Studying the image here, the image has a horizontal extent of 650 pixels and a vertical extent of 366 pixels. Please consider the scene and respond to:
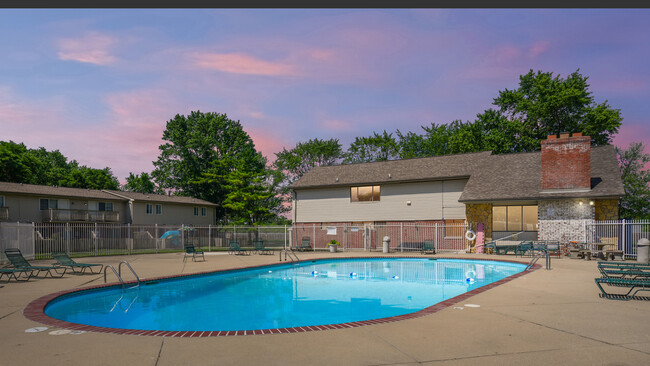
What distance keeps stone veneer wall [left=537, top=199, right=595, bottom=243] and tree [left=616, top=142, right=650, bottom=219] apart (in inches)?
1155

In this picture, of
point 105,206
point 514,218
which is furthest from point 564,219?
point 105,206

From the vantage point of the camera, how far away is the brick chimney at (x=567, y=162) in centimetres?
2361

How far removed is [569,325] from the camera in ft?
20.8

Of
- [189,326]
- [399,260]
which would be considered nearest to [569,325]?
[189,326]

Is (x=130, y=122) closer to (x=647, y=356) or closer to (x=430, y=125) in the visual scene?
(x=647, y=356)

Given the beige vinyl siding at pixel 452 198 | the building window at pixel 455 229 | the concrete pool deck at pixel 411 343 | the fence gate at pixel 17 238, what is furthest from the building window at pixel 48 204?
the building window at pixel 455 229

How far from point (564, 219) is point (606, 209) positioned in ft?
7.90

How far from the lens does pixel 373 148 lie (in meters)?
60.4

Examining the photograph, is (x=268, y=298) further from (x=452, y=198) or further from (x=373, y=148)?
(x=373, y=148)

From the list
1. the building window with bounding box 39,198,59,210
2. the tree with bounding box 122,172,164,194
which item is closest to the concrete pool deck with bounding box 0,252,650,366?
the building window with bounding box 39,198,59,210

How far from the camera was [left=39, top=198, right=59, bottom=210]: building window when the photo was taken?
33931 millimetres

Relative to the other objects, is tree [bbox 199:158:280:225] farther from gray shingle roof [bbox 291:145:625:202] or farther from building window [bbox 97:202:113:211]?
building window [bbox 97:202:113:211]

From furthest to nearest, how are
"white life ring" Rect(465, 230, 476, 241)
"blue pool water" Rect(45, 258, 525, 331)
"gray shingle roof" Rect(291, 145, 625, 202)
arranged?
"white life ring" Rect(465, 230, 476, 241) → "gray shingle roof" Rect(291, 145, 625, 202) → "blue pool water" Rect(45, 258, 525, 331)

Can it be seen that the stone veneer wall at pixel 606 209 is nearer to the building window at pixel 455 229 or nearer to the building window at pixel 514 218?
the building window at pixel 514 218
